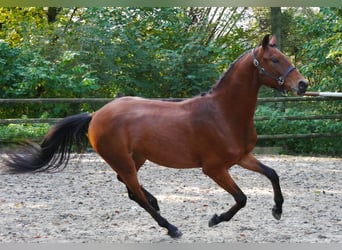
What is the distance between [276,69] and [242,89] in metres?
0.31

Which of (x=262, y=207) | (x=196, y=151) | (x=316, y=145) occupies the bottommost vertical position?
(x=316, y=145)

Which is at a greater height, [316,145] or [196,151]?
[196,151]

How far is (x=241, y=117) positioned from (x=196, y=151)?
1.39ft

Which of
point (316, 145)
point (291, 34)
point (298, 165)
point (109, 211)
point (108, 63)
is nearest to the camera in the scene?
point (109, 211)

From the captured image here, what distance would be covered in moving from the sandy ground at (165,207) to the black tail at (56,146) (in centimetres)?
26

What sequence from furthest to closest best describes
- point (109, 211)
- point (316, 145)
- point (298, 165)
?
point (316, 145) < point (298, 165) < point (109, 211)

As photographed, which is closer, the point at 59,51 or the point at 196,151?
the point at 196,151

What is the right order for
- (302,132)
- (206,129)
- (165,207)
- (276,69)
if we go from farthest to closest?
(302,132) → (165,207) → (206,129) → (276,69)

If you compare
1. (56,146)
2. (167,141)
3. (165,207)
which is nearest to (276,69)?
(167,141)

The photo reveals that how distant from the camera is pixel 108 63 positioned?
12.3 meters

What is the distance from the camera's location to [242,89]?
14.6ft

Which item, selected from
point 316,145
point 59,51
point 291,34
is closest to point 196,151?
point 316,145

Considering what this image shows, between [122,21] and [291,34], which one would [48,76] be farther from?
[291,34]

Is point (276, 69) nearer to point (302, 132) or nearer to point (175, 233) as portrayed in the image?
point (175, 233)
